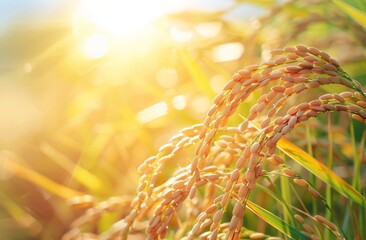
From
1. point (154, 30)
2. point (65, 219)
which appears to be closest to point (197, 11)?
point (154, 30)

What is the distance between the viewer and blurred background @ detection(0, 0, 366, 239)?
2.74 m

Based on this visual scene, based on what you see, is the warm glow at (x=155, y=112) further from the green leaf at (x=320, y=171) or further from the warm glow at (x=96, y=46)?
the green leaf at (x=320, y=171)

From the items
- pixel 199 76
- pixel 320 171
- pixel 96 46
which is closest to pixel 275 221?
pixel 320 171

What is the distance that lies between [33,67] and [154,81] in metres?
0.79

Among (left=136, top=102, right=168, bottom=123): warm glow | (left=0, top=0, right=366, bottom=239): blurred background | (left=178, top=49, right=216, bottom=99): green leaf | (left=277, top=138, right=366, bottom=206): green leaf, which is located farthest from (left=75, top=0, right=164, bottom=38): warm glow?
(left=277, top=138, right=366, bottom=206): green leaf

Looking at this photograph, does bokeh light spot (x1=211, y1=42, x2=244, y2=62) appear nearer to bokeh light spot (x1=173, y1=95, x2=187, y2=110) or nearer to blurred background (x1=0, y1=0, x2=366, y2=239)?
blurred background (x1=0, y1=0, x2=366, y2=239)

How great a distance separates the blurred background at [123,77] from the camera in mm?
2738

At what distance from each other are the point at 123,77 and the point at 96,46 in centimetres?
19

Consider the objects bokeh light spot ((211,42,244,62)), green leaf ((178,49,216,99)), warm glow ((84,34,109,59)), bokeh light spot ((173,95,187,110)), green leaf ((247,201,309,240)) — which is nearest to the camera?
green leaf ((247,201,309,240))

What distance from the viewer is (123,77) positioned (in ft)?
10.8

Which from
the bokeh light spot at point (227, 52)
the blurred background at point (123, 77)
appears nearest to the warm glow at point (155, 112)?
the blurred background at point (123, 77)

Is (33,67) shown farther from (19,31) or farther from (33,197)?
(19,31)

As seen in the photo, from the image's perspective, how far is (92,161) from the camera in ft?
9.94

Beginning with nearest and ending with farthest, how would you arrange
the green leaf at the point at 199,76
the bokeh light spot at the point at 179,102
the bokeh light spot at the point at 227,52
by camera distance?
the green leaf at the point at 199,76 → the bokeh light spot at the point at 179,102 → the bokeh light spot at the point at 227,52
